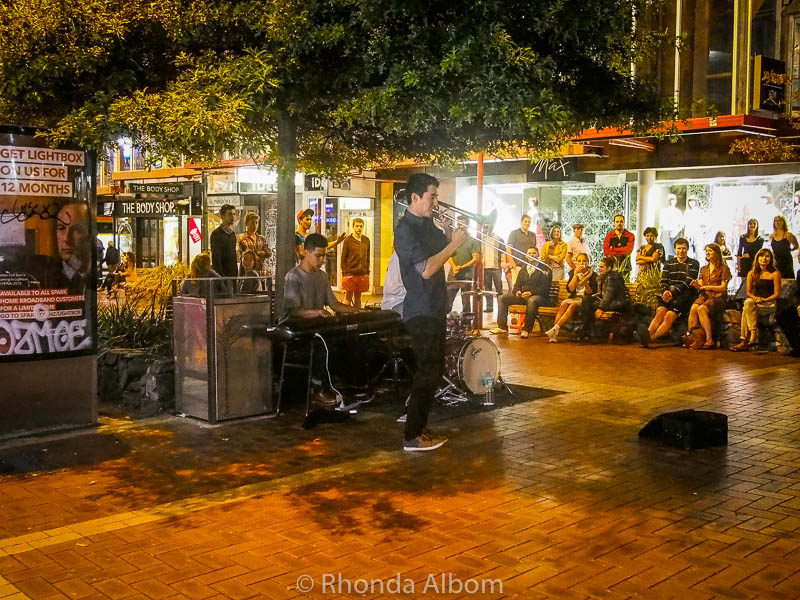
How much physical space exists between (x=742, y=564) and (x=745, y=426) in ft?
12.3

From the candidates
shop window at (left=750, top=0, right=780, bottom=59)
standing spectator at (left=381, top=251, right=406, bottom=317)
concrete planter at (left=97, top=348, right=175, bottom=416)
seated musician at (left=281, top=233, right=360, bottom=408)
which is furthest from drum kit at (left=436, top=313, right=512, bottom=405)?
shop window at (left=750, top=0, right=780, bottom=59)

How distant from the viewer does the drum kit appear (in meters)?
9.06

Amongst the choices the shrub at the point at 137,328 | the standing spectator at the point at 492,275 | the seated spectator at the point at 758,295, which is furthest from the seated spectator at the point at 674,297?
the shrub at the point at 137,328

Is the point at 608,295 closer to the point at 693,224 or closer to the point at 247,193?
the point at 693,224

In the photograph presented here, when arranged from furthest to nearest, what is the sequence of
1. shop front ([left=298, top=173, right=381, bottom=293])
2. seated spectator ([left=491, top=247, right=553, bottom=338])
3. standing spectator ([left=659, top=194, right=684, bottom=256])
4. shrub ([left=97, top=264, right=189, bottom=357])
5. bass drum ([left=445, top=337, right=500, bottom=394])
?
shop front ([left=298, top=173, right=381, bottom=293])
standing spectator ([left=659, top=194, right=684, bottom=256])
seated spectator ([left=491, top=247, right=553, bottom=338])
shrub ([left=97, top=264, right=189, bottom=357])
bass drum ([left=445, top=337, right=500, bottom=394])

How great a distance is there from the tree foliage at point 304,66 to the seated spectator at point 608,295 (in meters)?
6.04

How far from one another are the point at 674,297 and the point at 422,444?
27.5ft

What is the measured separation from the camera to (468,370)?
29.8ft

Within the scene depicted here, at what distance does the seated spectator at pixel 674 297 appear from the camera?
570 inches

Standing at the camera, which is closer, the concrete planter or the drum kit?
the concrete planter

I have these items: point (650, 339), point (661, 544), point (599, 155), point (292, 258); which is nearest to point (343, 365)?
point (292, 258)

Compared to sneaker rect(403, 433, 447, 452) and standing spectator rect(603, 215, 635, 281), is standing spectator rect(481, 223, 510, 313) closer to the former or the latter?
standing spectator rect(603, 215, 635, 281)

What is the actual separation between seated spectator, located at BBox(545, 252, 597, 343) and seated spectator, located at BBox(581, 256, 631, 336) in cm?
15

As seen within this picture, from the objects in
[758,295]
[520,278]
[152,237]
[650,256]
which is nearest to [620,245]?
[650,256]
